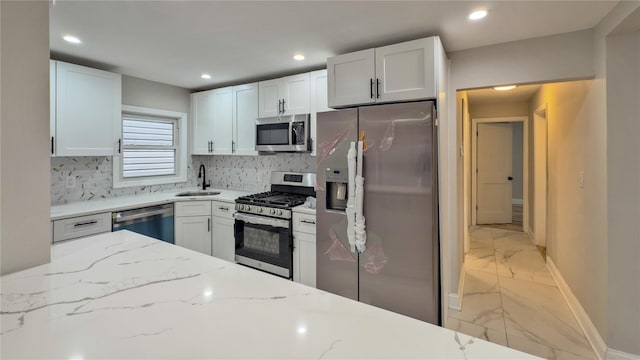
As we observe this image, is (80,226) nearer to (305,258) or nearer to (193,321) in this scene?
(305,258)

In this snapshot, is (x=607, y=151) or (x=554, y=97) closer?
(x=607, y=151)

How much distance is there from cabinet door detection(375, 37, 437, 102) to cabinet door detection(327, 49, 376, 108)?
0.08 m

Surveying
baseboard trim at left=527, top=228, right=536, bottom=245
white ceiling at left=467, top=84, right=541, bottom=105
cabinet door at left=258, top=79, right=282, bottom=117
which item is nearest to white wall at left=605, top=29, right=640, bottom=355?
white ceiling at left=467, top=84, right=541, bottom=105

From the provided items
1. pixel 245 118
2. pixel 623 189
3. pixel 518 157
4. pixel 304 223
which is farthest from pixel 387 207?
pixel 518 157

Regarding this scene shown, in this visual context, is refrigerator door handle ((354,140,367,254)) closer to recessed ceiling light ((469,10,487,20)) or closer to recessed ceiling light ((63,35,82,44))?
recessed ceiling light ((469,10,487,20))

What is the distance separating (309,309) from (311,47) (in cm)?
235

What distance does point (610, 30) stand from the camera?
193 centimetres

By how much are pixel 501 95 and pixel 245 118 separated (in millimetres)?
3766

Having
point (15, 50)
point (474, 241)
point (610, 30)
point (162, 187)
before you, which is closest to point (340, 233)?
point (15, 50)

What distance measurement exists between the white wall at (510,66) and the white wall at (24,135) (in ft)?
7.56

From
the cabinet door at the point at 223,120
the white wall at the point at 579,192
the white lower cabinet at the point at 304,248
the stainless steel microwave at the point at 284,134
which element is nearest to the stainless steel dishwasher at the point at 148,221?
the cabinet door at the point at 223,120

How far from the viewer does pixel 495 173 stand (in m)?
6.24

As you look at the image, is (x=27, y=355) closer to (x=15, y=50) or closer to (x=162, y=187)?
(x=15, y=50)

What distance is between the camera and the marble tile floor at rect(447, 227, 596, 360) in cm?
226
